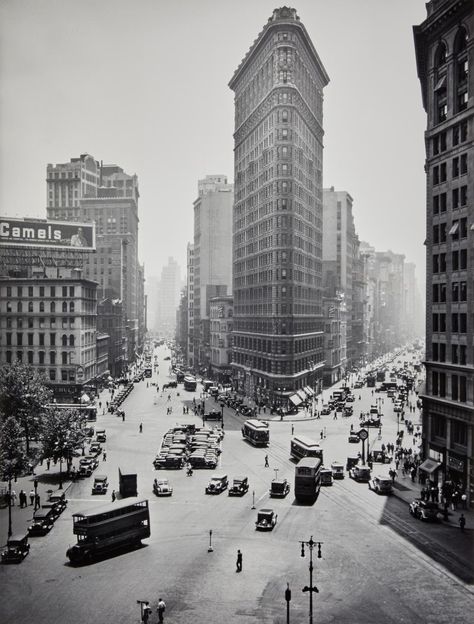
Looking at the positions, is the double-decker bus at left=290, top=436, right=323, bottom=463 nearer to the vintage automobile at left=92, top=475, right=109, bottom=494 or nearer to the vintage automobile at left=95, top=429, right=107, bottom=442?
the vintage automobile at left=92, top=475, right=109, bottom=494

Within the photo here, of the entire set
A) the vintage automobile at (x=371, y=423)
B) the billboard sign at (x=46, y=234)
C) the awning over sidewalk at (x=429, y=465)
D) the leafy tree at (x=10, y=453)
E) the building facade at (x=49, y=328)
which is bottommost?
the vintage automobile at (x=371, y=423)

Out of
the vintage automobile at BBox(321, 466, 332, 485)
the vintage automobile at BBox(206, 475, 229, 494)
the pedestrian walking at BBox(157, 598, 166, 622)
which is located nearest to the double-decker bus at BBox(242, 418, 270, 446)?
the vintage automobile at BBox(321, 466, 332, 485)

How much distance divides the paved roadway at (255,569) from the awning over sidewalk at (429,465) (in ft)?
15.3

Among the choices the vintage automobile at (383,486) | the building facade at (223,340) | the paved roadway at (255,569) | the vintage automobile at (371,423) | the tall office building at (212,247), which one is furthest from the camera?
the tall office building at (212,247)

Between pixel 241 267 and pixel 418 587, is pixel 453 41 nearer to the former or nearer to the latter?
pixel 418 587

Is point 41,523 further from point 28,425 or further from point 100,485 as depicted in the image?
point 28,425

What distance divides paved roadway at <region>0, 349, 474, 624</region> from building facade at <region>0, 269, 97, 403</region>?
1991 inches

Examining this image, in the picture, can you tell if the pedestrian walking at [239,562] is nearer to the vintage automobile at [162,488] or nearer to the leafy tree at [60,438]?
the vintage automobile at [162,488]

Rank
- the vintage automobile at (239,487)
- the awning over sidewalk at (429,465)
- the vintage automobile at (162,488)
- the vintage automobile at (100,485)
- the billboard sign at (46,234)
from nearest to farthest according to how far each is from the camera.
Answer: the vintage automobile at (162,488), the vintage automobile at (239,487), the vintage automobile at (100,485), the awning over sidewalk at (429,465), the billboard sign at (46,234)

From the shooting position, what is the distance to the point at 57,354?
10325 centimetres

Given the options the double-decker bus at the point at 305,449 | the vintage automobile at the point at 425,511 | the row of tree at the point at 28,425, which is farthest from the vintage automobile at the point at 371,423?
the row of tree at the point at 28,425

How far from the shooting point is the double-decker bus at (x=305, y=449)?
6016 cm

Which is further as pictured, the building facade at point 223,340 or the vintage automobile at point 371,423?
the building facade at point 223,340

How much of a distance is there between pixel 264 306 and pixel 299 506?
67968 mm
